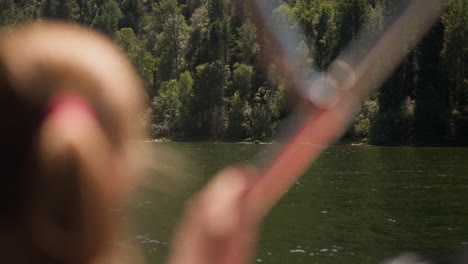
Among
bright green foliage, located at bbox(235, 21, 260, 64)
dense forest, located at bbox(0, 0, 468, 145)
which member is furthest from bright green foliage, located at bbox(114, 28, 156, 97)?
bright green foliage, located at bbox(235, 21, 260, 64)

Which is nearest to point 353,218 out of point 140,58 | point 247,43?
point 247,43

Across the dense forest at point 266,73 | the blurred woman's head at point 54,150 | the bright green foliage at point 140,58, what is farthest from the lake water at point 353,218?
the bright green foliage at point 140,58

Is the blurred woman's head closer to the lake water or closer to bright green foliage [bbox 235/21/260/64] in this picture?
the lake water

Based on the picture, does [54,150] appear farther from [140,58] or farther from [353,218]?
[140,58]

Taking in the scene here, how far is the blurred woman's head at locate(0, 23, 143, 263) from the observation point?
3.01 ft

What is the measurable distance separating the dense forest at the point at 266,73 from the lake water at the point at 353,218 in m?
38.5

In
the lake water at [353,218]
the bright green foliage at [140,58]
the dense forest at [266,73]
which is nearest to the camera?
the lake water at [353,218]

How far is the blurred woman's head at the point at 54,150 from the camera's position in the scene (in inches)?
36.2

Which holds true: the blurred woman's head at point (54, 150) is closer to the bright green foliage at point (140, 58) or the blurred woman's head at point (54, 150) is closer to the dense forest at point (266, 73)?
the dense forest at point (266, 73)

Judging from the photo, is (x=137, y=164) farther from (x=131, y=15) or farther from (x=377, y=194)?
(x=131, y=15)

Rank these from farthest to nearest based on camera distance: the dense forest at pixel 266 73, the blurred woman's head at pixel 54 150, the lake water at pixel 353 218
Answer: the dense forest at pixel 266 73, the lake water at pixel 353 218, the blurred woman's head at pixel 54 150

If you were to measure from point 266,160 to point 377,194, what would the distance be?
83.4 ft

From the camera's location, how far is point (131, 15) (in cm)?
15062

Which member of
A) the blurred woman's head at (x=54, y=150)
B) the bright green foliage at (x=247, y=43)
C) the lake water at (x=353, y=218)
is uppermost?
the bright green foliage at (x=247, y=43)
